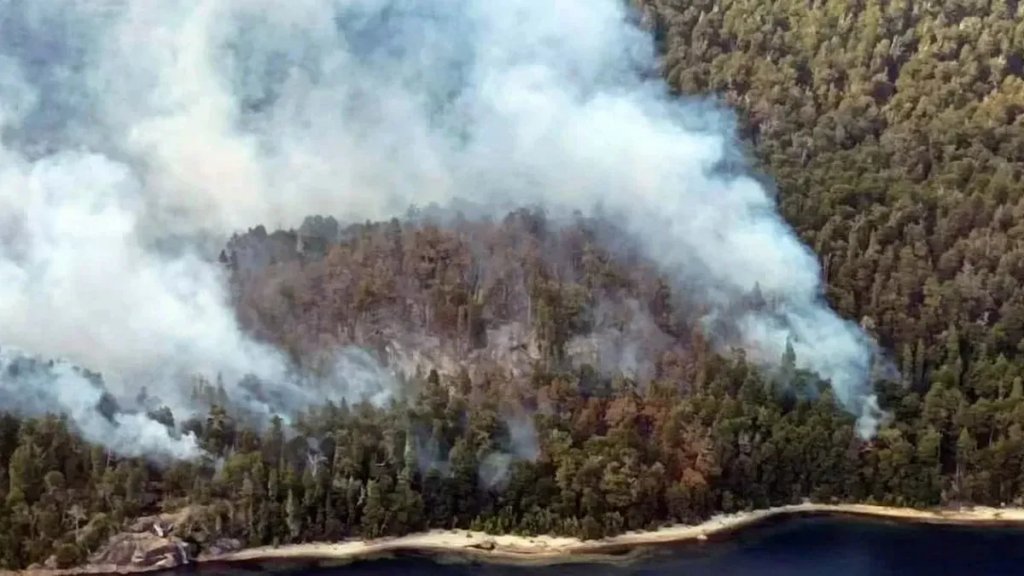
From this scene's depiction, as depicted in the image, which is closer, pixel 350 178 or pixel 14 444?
pixel 14 444

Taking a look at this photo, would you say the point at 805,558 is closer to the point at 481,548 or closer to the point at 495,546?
the point at 495,546

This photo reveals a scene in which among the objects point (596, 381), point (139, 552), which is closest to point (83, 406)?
point (139, 552)

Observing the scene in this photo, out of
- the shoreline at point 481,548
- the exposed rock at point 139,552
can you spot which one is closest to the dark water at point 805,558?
the shoreline at point 481,548

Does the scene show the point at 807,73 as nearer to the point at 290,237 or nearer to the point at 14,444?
the point at 290,237

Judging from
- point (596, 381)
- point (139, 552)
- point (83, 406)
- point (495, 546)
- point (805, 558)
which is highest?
point (596, 381)

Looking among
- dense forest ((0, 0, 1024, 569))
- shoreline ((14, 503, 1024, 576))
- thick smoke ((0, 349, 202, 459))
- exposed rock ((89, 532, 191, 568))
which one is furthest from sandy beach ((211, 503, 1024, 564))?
thick smoke ((0, 349, 202, 459))

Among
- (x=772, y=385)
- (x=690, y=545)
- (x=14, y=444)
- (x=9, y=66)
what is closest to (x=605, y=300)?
(x=772, y=385)

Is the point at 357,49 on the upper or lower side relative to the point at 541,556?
upper
